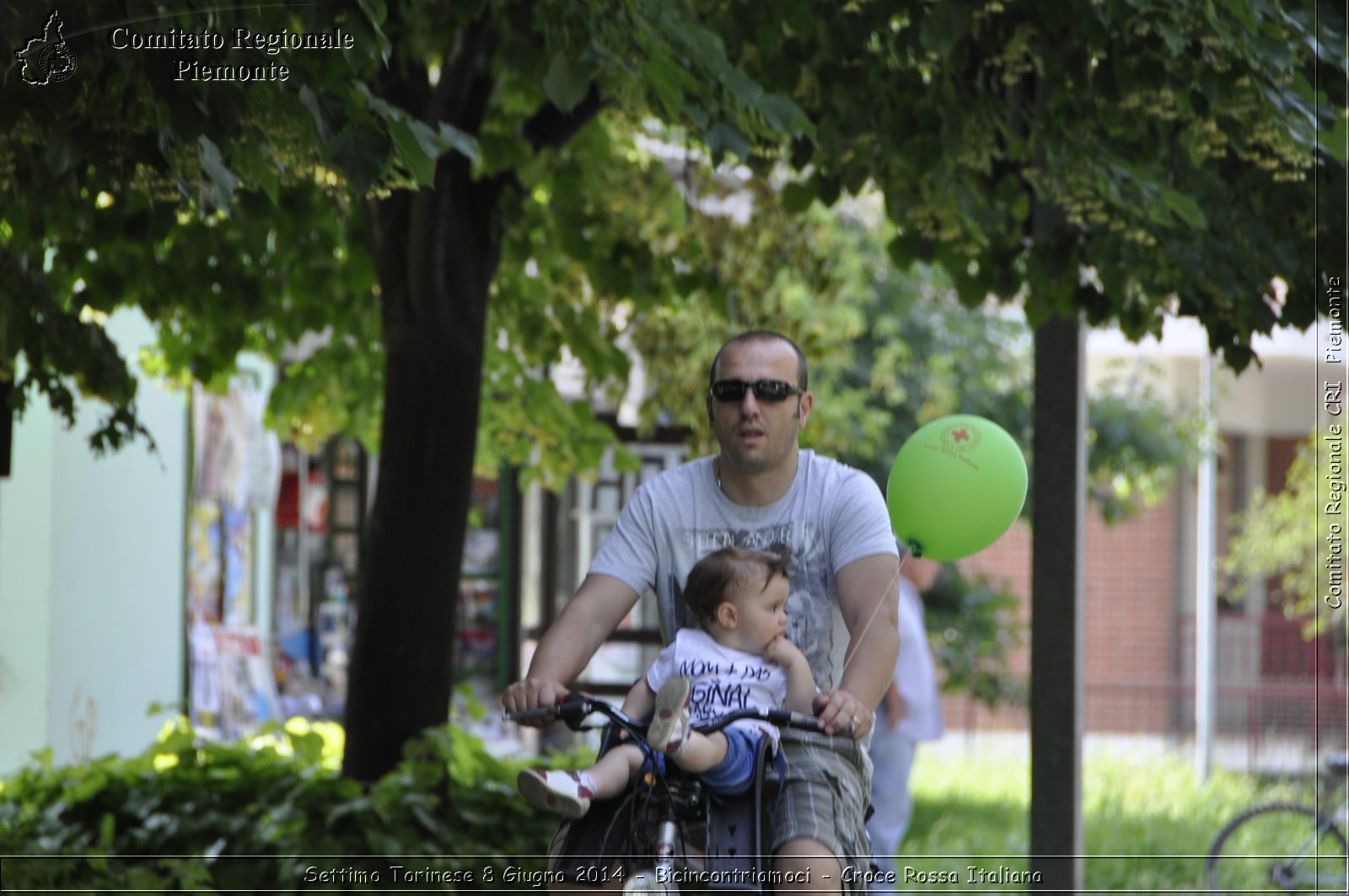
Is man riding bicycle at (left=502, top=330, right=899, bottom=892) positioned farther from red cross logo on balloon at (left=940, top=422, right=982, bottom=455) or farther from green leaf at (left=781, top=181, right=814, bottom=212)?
green leaf at (left=781, top=181, right=814, bottom=212)

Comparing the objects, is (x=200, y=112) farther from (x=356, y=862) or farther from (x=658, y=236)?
(x=658, y=236)

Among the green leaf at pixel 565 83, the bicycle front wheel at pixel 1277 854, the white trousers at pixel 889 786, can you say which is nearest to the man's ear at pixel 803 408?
the green leaf at pixel 565 83

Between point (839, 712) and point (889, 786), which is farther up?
point (839, 712)

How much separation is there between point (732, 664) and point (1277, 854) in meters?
6.66

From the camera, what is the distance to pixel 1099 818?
11.9 m

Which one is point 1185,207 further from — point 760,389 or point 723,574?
point 723,574

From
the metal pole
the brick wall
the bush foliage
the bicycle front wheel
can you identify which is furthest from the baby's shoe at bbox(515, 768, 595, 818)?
the brick wall

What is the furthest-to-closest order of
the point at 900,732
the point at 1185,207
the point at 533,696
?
the point at 900,732 → the point at 1185,207 → the point at 533,696

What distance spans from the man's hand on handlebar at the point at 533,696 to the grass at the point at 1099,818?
3.53 metres

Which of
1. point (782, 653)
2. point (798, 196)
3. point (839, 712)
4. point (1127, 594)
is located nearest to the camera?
point (839, 712)

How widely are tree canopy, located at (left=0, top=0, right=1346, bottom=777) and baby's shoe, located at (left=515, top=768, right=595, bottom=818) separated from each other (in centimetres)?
160

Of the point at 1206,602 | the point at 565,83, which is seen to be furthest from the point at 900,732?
the point at 1206,602

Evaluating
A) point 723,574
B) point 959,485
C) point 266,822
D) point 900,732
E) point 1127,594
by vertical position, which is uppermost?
point 959,485

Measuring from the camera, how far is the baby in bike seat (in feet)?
13.0
